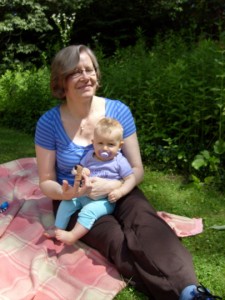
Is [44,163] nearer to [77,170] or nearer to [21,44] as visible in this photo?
[77,170]

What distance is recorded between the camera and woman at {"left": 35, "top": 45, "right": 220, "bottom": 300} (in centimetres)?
239

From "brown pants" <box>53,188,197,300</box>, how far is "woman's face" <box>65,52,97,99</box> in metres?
0.76

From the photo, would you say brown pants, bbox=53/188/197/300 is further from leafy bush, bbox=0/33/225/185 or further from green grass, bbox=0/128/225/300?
leafy bush, bbox=0/33/225/185

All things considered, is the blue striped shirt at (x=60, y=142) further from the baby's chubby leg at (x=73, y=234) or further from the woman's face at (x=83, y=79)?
the baby's chubby leg at (x=73, y=234)

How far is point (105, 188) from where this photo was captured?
9.30ft

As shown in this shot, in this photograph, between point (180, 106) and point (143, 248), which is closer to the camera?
point (143, 248)

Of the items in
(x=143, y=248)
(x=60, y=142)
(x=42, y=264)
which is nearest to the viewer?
(x=143, y=248)

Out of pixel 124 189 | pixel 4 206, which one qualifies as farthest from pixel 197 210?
pixel 4 206

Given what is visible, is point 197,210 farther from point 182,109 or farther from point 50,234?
point 50,234

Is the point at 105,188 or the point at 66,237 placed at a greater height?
the point at 105,188

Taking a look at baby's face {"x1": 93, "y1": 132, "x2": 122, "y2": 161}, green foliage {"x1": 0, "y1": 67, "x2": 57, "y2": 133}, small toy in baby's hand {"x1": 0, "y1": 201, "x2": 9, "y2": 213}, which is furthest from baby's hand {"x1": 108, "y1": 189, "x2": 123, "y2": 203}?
green foliage {"x1": 0, "y1": 67, "x2": 57, "y2": 133}

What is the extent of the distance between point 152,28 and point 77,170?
298 inches

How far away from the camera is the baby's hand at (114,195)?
A: 9.20 ft

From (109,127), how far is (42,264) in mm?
965
